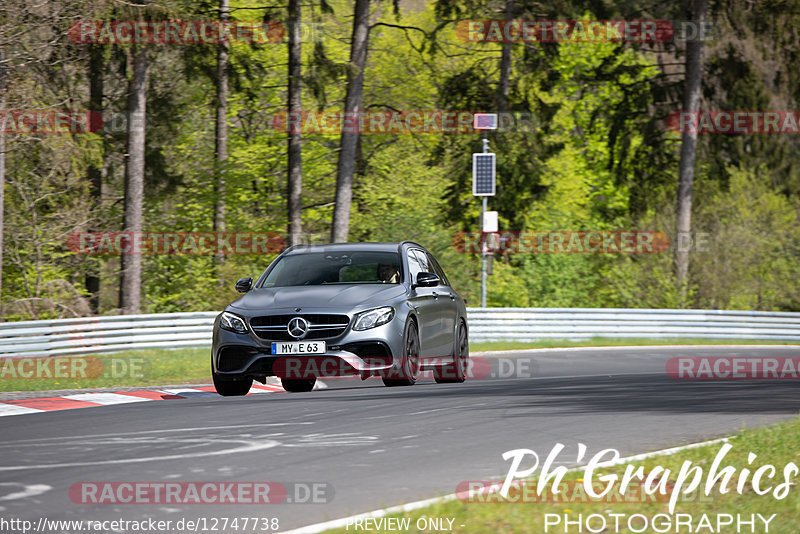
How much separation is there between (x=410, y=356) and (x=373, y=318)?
0.90 m

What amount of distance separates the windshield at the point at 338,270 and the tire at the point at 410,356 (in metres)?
0.80

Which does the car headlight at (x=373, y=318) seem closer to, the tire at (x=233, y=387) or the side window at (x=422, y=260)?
the tire at (x=233, y=387)

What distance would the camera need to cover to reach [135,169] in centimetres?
2803

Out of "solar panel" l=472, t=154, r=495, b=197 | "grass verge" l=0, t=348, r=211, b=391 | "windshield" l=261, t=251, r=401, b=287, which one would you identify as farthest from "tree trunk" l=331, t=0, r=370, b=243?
"windshield" l=261, t=251, r=401, b=287

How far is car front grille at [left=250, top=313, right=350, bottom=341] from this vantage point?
1234 centimetres

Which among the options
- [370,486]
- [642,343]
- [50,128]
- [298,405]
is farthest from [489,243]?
[370,486]

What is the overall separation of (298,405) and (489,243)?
1612cm

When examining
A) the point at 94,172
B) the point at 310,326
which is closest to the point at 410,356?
the point at 310,326

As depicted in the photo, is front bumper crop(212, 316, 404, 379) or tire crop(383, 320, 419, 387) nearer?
front bumper crop(212, 316, 404, 379)

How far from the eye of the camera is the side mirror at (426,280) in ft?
44.8

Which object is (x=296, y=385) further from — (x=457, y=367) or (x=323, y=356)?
(x=323, y=356)

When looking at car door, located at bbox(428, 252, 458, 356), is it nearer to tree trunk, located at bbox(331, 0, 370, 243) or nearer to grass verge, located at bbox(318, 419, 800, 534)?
grass verge, located at bbox(318, 419, 800, 534)

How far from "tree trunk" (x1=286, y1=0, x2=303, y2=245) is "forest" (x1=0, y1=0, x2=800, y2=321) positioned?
0.20 ft

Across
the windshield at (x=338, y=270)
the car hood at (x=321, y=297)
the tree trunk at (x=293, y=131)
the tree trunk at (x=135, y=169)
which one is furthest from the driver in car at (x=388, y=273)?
the tree trunk at (x=293, y=131)
